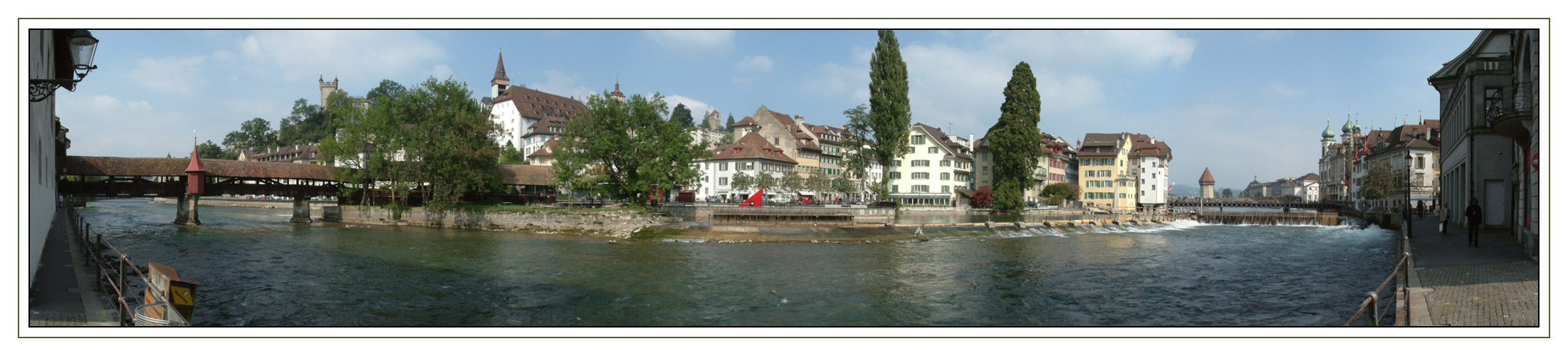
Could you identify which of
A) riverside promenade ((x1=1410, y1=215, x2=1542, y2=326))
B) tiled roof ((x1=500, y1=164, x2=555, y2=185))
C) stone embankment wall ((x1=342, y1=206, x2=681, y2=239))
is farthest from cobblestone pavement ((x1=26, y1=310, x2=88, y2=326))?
tiled roof ((x1=500, y1=164, x2=555, y2=185))

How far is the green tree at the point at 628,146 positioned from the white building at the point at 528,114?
2520 inches

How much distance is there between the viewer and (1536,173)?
593 inches

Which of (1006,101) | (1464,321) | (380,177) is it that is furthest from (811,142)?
(1464,321)

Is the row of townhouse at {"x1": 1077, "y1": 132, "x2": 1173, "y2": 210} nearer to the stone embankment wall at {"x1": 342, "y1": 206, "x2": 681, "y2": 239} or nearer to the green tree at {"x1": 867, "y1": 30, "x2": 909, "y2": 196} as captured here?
the green tree at {"x1": 867, "y1": 30, "x2": 909, "y2": 196}

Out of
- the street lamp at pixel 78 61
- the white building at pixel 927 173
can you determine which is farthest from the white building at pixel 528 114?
the street lamp at pixel 78 61

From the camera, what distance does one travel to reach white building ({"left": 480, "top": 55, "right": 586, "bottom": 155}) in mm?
105750

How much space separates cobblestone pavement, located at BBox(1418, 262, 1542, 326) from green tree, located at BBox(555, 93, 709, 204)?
32126mm

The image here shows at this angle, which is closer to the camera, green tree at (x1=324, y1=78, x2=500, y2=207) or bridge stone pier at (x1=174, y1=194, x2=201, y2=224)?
bridge stone pier at (x1=174, y1=194, x2=201, y2=224)

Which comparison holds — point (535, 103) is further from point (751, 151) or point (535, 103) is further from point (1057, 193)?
point (1057, 193)

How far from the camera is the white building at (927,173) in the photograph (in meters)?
80.1

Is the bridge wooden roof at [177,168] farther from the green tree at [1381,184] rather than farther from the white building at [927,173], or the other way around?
the green tree at [1381,184]

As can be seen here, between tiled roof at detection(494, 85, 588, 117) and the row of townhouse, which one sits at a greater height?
tiled roof at detection(494, 85, 588, 117)

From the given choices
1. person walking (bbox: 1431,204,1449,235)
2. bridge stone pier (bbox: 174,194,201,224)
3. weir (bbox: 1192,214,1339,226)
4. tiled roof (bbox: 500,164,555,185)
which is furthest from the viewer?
tiled roof (bbox: 500,164,555,185)
